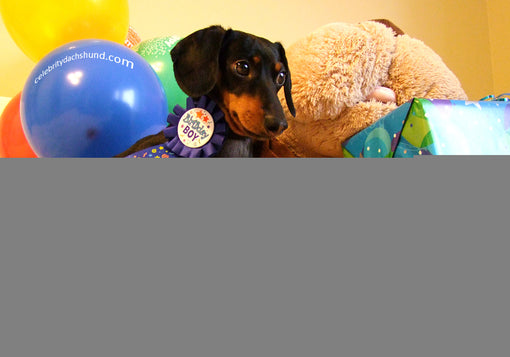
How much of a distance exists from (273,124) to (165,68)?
0.69 meters

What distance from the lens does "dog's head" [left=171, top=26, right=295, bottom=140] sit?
0.75m

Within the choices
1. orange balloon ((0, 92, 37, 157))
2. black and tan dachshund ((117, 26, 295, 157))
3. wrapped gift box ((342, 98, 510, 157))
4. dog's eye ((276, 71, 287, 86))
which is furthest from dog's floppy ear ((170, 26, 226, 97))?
orange balloon ((0, 92, 37, 157))

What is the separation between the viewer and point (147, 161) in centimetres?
39

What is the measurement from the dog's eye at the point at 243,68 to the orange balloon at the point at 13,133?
29.9 inches

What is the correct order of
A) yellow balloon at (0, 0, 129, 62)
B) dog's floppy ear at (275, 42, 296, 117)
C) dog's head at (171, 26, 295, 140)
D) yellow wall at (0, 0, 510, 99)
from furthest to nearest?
yellow wall at (0, 0, 510, 99), yellow balloon at (0, 0, 129, 62), dog's floppy ear at (275, 42, 296, 117), dog's head at (171, 26, 295, 140)

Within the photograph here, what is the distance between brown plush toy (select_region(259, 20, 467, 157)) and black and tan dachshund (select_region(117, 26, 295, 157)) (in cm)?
11

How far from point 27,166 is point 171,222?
138 millimetres

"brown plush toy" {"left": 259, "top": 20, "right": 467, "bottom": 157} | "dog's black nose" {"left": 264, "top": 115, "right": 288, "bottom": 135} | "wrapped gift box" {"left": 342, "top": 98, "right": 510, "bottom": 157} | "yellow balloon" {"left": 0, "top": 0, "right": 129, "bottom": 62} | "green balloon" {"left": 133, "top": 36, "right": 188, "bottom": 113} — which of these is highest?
"yellow balloon" {"left": 0, "top": 0, "right": 129, "bottom": 62}

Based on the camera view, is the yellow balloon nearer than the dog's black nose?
No

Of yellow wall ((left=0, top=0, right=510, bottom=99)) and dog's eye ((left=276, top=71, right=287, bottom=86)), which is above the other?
yellow wall ((left=0, top=0, right=510, bottom=99))

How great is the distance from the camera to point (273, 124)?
2.35 ft

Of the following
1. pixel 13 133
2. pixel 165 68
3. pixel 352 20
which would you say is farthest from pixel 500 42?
pixel 13 133

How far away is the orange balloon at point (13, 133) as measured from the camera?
1.21 metres

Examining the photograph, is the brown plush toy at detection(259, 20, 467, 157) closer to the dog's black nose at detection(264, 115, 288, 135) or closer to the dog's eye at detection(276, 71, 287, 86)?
the dog's eye at detection(276, 71, 287, 86)
